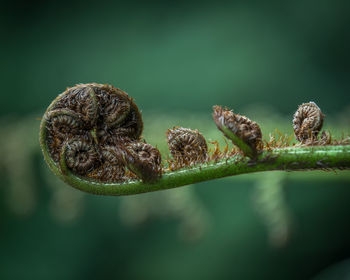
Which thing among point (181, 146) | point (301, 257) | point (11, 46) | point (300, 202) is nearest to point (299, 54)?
point (300, 202)

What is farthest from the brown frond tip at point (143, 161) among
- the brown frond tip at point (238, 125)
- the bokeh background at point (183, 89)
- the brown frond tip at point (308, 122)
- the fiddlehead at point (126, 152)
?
the bokeh background at point (183, 89)

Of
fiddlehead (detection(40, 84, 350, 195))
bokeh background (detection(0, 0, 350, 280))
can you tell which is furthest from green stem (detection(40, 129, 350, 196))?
bokeh background (detection(0, 0, 350, 280))

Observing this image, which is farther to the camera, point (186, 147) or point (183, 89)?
point (183, 89)

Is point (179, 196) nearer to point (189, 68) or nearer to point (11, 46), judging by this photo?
point (189, 68)

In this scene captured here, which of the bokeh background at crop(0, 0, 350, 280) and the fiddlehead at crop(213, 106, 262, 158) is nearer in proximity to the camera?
the fiddlehead at crop(213, 106, 262, 158)

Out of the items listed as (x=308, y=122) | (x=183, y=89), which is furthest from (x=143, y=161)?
(x=183, y=89)

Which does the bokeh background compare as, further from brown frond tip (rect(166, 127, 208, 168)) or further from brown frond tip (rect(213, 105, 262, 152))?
brown frond tip (rect(213, 105, 262, 152))

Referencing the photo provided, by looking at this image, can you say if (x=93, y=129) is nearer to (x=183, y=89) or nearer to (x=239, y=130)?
(x=239, y=130)
